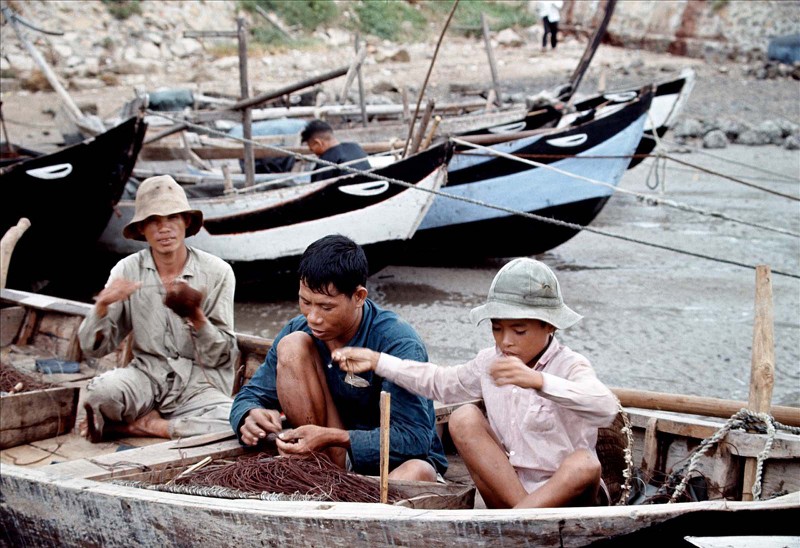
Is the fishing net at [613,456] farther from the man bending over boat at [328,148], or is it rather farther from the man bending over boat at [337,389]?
the man bending over boat at [328,148]

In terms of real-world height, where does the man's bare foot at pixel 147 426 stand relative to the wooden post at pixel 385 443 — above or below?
below

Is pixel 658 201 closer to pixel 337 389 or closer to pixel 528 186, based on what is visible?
pixel 528 186

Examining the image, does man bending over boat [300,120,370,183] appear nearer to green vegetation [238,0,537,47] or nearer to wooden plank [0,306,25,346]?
wooden plank [0,306,25,346]

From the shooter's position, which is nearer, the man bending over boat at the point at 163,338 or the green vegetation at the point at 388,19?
the man bending over boat at the point at 163,338

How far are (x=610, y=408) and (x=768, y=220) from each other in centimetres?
1023

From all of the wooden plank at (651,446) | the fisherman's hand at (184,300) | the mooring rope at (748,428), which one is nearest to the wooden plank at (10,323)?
the fisherman's hand at (184,300)

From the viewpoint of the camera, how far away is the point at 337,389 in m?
3.33

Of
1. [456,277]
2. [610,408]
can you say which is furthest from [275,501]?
[456,277]

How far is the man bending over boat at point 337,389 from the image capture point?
3.08 meters

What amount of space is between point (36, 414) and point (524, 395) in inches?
99.7

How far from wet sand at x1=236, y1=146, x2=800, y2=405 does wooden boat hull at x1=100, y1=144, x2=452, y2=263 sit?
2.34 ft

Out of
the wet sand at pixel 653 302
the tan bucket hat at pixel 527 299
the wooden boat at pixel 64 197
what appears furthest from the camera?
the wooden boat at pixel 64 197

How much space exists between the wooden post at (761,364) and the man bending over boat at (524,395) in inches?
27.1

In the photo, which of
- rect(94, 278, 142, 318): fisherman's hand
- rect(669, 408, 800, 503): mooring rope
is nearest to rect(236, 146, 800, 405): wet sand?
rect(669, 408, 800, 503): mooring rope
